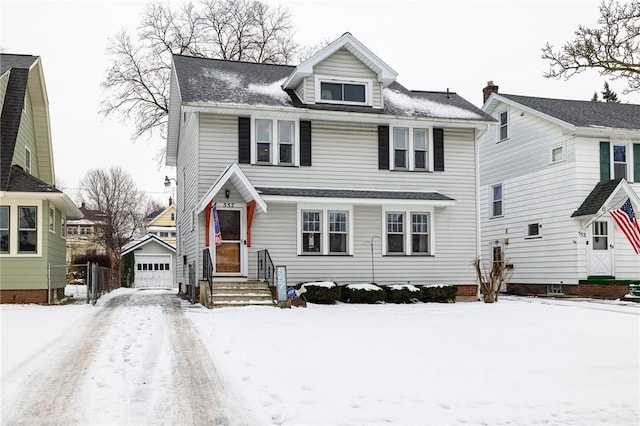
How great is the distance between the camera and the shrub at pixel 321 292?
59.4 feet

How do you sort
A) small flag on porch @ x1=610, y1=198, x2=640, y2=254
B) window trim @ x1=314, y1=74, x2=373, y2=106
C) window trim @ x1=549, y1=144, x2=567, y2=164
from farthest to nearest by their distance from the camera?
window trim @ x1=549, y1=144, x2=567, y2=164, small flag on porch @ x1=610, y1=198, x2=640, y2=254, window trim @ x1=314, y1=74, x2=373, y2=106

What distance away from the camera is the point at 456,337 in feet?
36.6

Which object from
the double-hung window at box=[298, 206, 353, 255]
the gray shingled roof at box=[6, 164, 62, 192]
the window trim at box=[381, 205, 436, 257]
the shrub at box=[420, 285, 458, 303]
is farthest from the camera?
the window trim at box=[381, 205, 436, 257]

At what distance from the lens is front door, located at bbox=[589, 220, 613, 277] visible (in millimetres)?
22219

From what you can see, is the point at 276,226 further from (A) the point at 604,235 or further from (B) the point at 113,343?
(A) the point at 604,235

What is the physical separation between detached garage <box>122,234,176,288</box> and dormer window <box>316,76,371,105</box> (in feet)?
75.5

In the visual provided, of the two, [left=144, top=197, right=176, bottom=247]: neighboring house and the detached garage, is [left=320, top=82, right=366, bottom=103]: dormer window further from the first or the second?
[left=144, top=197, right=176, bottom=247]: neighboring house

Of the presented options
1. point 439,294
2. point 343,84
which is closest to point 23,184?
point 343,84

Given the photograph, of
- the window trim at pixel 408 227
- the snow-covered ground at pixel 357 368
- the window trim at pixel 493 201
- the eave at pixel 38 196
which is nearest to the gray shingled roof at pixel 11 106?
the eave at pixel 38 196

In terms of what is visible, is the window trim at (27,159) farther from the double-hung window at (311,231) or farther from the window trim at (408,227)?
the window trim at (408,227)

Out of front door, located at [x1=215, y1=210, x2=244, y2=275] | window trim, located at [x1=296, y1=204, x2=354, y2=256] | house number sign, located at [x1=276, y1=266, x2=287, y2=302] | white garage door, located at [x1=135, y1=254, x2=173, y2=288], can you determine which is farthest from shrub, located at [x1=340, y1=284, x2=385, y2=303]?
white garage door, located at [x1=135, y1=254, x2=173, y2=288]

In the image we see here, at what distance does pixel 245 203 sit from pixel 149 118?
57.6 ft

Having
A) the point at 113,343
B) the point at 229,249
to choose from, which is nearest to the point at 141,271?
the point at 229,249

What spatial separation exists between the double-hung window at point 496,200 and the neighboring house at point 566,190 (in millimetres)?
201
